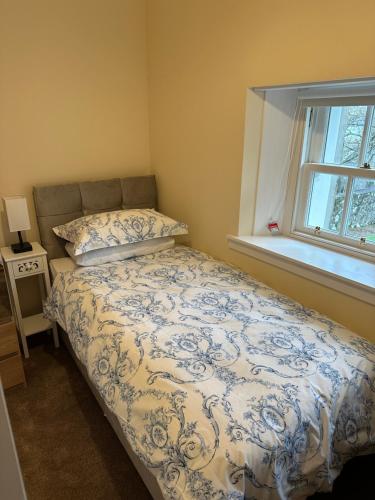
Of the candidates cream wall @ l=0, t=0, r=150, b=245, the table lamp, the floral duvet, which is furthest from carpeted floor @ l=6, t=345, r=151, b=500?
cream wall @ l=0, t=0, r=150, b=245

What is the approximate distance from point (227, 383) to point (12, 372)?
4.64 ft

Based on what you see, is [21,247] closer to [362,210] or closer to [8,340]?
[8,340]

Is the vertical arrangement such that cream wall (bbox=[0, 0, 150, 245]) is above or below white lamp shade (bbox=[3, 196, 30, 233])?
above

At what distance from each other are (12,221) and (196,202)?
1173 mm

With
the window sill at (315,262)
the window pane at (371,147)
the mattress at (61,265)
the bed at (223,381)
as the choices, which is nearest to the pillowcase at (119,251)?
the mattress at (61,265)

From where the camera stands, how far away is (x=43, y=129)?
90.8 inches

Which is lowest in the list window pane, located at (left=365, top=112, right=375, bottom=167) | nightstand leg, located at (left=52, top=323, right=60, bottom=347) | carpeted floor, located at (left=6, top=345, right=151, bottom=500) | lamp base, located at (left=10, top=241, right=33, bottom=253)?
carpeted floor, located at (left=6, top=345, right=151, bottom=500)

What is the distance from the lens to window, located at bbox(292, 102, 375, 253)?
1759 mm

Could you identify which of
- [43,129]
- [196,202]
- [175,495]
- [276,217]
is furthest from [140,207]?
[175,495]

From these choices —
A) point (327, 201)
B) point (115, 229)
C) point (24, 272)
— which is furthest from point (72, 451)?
point (327, 201)

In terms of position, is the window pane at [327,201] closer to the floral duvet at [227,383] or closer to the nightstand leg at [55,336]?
the floral duvet at [227,383]

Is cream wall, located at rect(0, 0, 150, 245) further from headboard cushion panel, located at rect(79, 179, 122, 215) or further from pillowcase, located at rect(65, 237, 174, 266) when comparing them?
pillowcase, located at rect(65, 237, 174, 266)

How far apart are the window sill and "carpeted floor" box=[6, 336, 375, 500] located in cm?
77

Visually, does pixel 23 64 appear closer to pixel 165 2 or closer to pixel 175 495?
pixel 165 2
